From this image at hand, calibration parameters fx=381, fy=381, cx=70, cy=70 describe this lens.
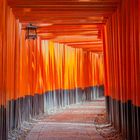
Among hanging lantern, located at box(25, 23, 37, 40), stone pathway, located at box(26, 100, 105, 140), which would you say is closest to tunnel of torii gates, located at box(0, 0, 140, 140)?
hanging lantern, located at box(25, 23, 37, 40)

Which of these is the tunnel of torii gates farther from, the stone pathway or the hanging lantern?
the stone pathway

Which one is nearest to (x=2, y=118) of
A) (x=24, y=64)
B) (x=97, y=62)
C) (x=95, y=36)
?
(x=24, y=64)

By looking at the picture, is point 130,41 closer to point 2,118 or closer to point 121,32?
point 121,32

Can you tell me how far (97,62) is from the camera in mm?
28562

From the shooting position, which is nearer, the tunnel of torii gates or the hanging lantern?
the tunnel of torii gates

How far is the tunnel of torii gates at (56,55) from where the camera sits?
786 centimetres

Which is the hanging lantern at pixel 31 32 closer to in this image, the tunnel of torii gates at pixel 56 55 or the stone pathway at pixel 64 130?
the tunnel of torii gates at pixel 56 55

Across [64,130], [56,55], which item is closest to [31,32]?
[64,130]

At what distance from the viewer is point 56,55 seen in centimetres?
1808

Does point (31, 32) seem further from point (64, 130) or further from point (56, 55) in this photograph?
point (56, 55)

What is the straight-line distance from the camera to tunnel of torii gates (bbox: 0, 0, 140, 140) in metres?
7.86

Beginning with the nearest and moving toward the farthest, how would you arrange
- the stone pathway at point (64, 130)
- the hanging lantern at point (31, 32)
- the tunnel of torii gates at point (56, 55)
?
1. the tunnel of torii gates at point (56, 55)
2. the stone pathway at point (64, 130)
3. the hanging lantern at point (31, 32)

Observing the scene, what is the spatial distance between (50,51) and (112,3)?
8087 millimetres

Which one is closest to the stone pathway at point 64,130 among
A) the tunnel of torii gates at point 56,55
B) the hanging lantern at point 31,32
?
the tunnel of torii gates at point 56,55
